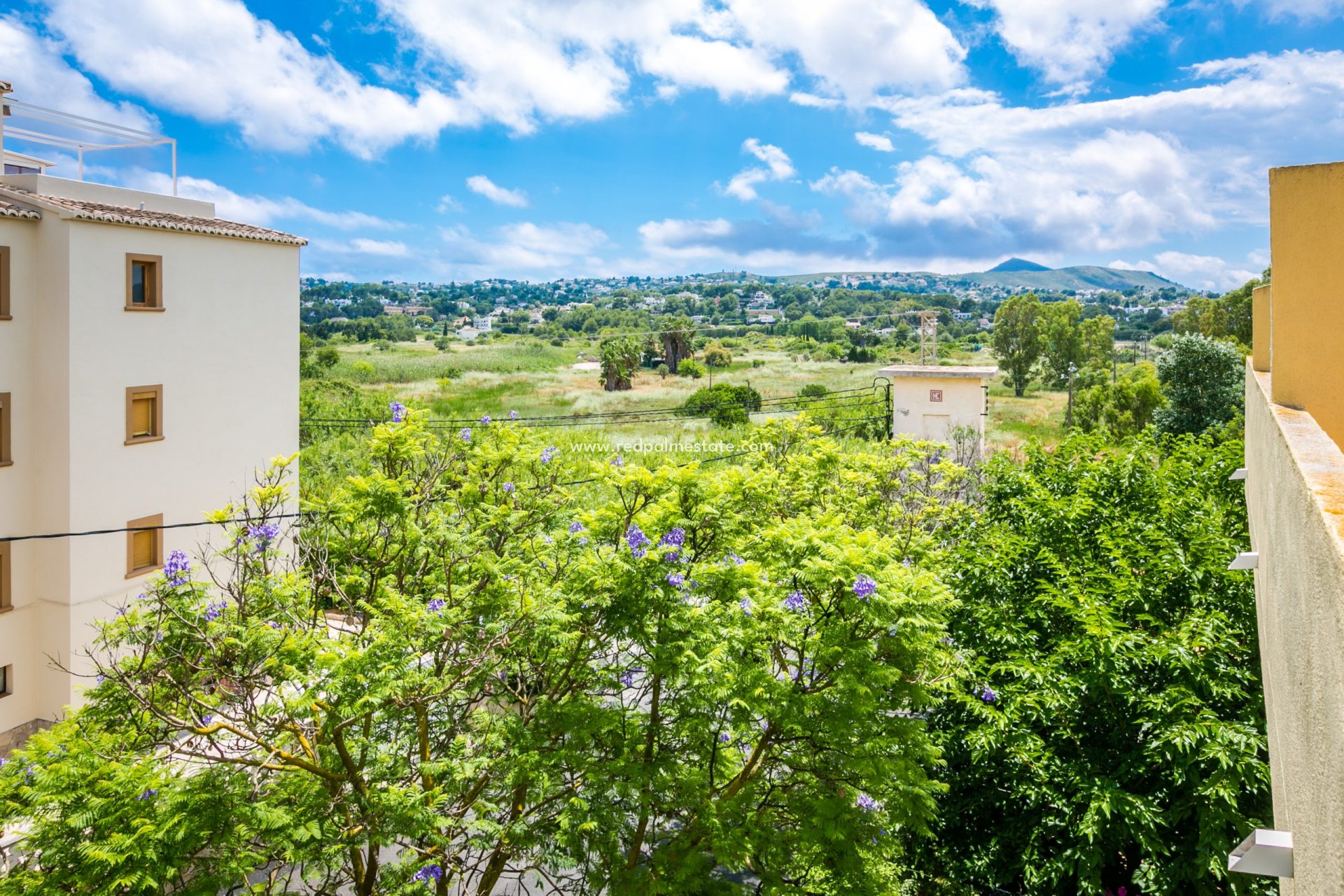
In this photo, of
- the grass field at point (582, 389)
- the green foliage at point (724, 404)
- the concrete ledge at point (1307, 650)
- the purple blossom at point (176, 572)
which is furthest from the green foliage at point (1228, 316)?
the purple blossom at point (176, 572)

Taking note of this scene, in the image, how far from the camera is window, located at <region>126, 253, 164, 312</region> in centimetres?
1419

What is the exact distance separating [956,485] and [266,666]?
997 centimetres

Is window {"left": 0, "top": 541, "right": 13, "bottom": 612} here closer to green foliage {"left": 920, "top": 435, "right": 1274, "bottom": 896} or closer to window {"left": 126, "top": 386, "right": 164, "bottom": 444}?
window {"left": 126, "top": 386, "right": 164, "bottom": 444}

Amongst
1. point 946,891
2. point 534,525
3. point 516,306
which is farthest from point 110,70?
point 946,891

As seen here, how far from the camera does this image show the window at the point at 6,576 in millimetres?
13148

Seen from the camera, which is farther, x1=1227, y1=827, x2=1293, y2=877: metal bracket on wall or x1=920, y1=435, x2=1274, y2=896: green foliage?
x1=920, y1=435, x2=1274, y2=896: green foliage

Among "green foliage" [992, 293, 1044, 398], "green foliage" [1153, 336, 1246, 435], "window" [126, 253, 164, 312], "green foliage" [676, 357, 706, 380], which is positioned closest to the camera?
"window" [126, 253, 164, 312]

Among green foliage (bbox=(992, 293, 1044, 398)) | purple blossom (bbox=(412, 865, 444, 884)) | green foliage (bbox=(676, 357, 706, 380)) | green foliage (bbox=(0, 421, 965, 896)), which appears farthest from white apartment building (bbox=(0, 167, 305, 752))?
green foliage (bbox=(992, 293, 1044, 398))

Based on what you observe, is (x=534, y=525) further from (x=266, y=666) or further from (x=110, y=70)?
(x=110, y=70)

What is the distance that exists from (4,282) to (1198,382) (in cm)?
2733

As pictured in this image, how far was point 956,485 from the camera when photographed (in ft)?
42.3

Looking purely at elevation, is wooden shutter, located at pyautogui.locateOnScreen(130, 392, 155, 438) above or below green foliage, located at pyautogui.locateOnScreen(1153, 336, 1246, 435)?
below

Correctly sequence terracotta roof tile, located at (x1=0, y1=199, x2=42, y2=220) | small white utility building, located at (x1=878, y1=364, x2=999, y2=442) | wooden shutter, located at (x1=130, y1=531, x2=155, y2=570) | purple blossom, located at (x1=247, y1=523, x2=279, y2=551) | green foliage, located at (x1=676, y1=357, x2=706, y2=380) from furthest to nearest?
green foliage, located at (x1=676, y1=357, x2=706, y2=380) < small white utility building, located at (x1=878, y1=364, x2=999, y2=442) < wooden shutter, located at (x1=130, y1=531, x2=155, y2=570) < terracotta roof tile, located at (x1=0, y1=199, x2=42, y2=220) < purple blossom, located at (x1=247, y1=523, x2=279, y2=551)

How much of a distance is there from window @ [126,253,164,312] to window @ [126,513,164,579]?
11.2ft
